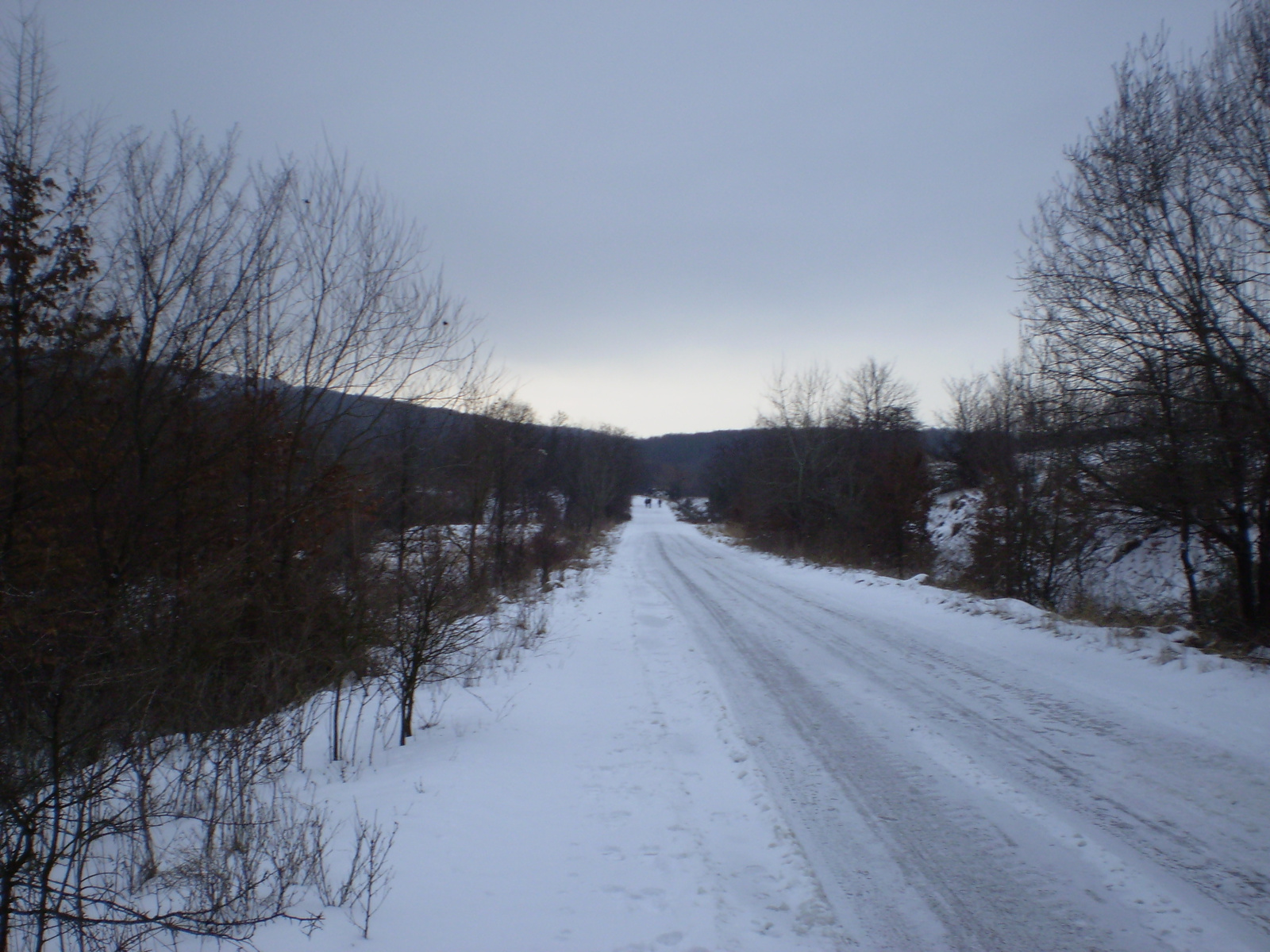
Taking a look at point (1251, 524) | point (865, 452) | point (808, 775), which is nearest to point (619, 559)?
point (865, 452)

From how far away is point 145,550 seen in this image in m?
7.78

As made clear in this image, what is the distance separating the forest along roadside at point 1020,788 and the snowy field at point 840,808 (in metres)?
0.02

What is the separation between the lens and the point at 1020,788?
4.50m

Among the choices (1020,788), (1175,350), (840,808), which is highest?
(1175,350)

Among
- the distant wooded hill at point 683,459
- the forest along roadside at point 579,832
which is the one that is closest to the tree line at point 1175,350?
the forest along roadside at point 579,832

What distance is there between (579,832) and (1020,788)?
122 inches

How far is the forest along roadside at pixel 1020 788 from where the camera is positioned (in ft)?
10.4

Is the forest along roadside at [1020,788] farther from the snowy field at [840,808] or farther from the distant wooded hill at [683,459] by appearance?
the distant wooded hill at [683,459]

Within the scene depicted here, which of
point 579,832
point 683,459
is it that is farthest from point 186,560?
point 683,459

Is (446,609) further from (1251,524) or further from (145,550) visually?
(1251,524)

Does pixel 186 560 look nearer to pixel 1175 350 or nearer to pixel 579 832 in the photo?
pixel 579 832

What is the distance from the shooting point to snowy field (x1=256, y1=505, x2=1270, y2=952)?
3145mm

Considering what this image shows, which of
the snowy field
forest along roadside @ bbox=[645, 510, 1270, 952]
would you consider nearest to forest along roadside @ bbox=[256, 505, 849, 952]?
the snowy field

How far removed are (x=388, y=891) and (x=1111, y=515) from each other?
1198cm
